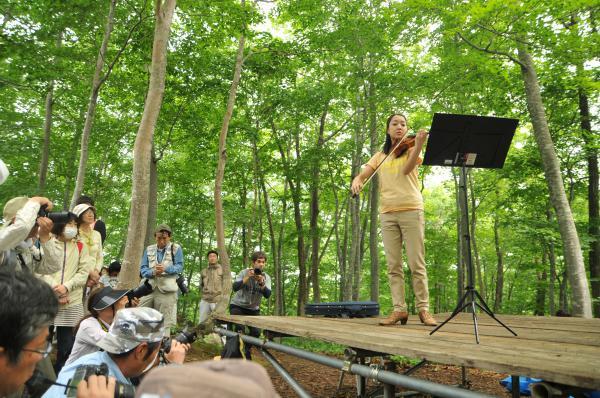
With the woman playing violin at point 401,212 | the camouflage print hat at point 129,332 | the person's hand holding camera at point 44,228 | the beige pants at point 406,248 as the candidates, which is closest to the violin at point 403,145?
the woman playing violin at point 401,212

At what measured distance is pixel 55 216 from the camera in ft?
12.9

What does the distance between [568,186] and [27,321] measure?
51.2 feet

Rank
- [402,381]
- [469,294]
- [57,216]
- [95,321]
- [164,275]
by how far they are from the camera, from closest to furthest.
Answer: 1. [402,381]
2. [469,294]
3. [95,321]
4. [57,216]
5. [164,275]

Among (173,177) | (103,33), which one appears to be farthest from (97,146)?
(103,33)

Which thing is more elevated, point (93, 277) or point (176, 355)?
point (93, 277)

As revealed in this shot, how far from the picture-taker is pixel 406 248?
4.22 metres

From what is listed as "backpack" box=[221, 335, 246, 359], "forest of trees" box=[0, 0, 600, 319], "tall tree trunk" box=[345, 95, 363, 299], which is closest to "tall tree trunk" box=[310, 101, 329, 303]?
"forest of trees" box=[0, 0, 600, 319]

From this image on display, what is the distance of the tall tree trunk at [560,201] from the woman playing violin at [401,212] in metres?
5.53

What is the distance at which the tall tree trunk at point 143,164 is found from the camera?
6428 mm

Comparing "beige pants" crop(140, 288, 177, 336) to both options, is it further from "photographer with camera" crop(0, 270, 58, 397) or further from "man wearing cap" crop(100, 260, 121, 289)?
"photographer with camera" crop(0, 270, 58, 397)

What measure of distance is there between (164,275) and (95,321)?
285cm

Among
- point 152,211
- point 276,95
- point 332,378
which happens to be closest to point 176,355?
point 332,378

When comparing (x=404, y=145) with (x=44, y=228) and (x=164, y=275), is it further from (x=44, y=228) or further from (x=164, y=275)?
(x=164, y=275)

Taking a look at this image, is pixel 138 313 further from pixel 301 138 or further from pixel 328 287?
pixel 328 287
